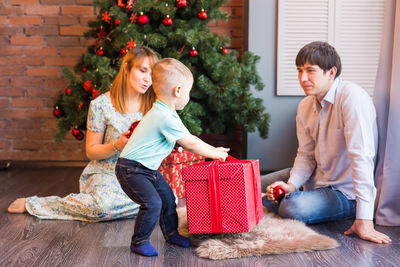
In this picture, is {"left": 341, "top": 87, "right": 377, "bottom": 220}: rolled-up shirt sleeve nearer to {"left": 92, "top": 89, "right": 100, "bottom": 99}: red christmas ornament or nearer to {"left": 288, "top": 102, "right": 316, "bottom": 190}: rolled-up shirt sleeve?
{"left": 288, "top": 102, "right": 316, "bottom": 190}: rolled-up shirt sleeve

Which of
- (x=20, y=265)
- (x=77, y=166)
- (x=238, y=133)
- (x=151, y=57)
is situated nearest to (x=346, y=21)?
(x=238, y=133)

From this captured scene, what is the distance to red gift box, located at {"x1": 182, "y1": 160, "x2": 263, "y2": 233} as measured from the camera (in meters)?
1.78

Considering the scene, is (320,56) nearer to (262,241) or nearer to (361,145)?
(361,145)

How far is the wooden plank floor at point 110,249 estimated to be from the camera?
165 centimetres

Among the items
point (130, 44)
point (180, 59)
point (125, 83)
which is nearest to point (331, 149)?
point (125, 83)

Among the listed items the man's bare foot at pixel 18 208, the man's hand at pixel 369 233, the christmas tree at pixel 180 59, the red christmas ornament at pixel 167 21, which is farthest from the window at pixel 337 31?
the man's bare foot at pixel 18 208

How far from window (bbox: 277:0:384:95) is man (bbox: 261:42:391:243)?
4.06ft

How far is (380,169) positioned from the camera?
85.2 inches

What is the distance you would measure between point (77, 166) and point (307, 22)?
2.29m

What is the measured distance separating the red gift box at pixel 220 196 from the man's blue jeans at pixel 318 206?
0.32 metres

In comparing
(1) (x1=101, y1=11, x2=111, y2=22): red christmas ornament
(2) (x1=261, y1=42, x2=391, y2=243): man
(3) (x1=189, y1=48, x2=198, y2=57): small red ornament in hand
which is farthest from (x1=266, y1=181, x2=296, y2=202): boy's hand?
(1) (x1=101, y1=11, x2=111, y2=22): red christmas ornament

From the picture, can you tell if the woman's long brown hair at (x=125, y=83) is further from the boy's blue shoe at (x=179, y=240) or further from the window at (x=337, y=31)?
the window at (x=337, y=31)

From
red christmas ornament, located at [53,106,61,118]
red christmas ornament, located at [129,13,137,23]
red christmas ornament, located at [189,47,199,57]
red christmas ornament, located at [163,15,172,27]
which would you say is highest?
red christmas ornament, located at [129,13,137,23]

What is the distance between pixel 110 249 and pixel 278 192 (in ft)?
2.67
